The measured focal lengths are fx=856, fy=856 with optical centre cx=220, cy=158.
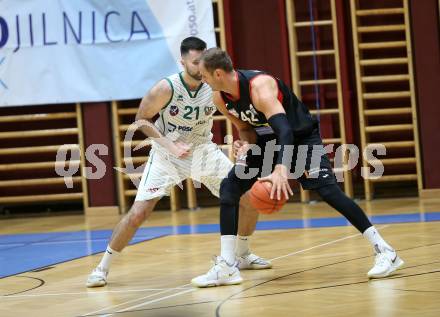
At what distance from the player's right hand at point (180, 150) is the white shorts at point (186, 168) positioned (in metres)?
0.09

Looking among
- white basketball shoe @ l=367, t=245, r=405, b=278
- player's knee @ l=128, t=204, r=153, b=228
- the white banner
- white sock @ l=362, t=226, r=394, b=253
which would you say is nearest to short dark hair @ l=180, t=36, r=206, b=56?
player's knee @ l=128, t=204, r=153, b=228

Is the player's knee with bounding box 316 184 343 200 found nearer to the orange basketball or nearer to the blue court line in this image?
the orange basketball

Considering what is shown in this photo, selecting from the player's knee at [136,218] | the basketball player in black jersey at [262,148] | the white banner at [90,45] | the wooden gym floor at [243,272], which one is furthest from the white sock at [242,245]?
the white banner at [90,45]

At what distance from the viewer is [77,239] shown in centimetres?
977

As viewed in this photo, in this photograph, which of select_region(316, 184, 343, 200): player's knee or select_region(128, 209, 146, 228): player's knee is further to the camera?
select_region(128, 209, 146, 228): player's knee

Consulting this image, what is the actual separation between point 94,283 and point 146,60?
600 cm

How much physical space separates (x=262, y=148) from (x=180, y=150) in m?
0.87

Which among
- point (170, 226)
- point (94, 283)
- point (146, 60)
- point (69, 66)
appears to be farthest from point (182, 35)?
point (94, 283)

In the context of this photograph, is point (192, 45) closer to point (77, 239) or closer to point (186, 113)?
point (186, 113)

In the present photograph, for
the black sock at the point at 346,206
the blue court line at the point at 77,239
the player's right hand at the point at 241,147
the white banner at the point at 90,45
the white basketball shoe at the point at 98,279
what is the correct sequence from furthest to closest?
the white banner at the point at 90,45, the blue court line at the point at 77,239, the white basketball shoe at the point at 98,279, the player's right hand at the point at 241,147, the black sock at the point at 346,206

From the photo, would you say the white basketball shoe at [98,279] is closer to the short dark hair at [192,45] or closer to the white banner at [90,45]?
the short dark hair at [192,45]

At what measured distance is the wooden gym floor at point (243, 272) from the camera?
17.0ft

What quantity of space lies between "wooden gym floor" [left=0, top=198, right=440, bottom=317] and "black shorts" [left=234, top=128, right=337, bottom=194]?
0.70 meters

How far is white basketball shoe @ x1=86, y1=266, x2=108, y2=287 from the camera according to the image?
6402 mm
